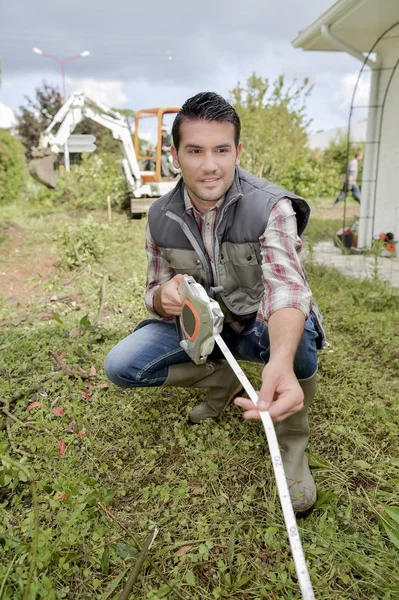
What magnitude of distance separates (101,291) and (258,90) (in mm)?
8375

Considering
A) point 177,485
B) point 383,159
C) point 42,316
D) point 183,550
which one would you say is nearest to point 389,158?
point 383,159

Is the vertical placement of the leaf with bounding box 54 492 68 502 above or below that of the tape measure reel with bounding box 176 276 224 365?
below

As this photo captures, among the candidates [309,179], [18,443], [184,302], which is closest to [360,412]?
[184,302]

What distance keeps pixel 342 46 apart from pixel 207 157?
4.66 metres

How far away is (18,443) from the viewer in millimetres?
1919

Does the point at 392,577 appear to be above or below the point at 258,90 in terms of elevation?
below

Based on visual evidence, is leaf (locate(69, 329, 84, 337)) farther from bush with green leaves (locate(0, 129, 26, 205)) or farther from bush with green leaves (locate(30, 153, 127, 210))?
bush with green leaves (locate(0, 129, 26, 205))

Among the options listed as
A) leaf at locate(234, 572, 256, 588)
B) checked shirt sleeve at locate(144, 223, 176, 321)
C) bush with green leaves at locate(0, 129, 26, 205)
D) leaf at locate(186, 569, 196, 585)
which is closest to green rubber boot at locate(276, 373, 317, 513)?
leaf at locate(234, 572, 256, 588)

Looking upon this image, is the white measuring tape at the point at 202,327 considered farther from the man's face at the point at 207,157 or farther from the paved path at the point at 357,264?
the paved path at the point at 357,264

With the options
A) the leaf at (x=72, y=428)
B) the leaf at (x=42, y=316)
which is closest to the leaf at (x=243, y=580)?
the leaf at (x=72, y=428)

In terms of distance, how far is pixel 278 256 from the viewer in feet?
5.13

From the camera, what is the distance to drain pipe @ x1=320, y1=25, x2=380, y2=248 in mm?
5547

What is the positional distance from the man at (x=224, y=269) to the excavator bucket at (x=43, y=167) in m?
6.03

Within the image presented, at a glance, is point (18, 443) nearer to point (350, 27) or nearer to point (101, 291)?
point (101, 291)
